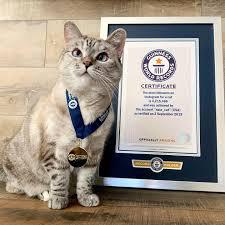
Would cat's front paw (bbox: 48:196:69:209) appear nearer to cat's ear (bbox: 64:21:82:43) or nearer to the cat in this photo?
the cat

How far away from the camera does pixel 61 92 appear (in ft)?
3.32

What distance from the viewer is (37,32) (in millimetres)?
1478

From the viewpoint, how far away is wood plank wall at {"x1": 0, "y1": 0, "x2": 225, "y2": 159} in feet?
4.69

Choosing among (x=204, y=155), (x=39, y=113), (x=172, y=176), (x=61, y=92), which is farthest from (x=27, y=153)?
(x=204, y=155)

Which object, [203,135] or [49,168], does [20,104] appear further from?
[203,135]

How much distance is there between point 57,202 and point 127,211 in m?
0.21

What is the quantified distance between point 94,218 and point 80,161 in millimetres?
175

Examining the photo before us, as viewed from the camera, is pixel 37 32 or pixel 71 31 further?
pixel 37 32

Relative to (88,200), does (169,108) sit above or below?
above

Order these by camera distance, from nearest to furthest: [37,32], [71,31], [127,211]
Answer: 1. [127,211]
2. [71,31]
3. [37,32]

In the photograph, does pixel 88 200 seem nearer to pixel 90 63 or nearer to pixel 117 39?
pixel 90 63

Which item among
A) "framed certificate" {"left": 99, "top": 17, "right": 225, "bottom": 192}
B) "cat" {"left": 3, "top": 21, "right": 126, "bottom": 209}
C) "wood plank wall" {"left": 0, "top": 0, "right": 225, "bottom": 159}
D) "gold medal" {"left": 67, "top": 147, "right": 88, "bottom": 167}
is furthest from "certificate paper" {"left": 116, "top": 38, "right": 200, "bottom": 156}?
"gold medal" {"left": 67, "top": 147, "right": 88, "bottom": 167}

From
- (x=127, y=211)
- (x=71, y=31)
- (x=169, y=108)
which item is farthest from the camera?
(x=169, y=108)

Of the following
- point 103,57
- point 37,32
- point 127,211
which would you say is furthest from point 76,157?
point 37,32
